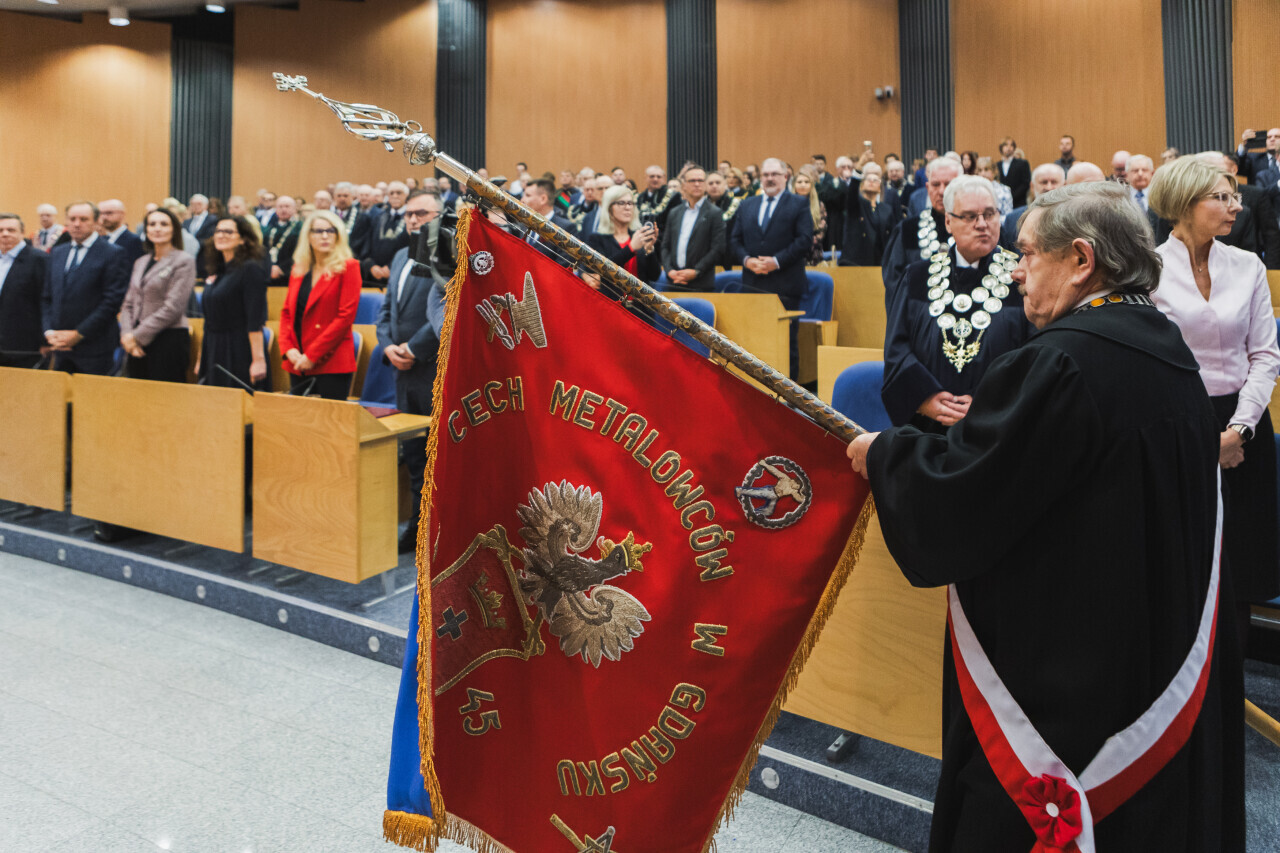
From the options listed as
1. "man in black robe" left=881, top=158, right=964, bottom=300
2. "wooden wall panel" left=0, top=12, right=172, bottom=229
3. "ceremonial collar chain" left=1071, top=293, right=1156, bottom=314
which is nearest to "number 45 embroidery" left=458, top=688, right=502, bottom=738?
"ceremonial collar chain" left=1071, top=293, right=1156, bottom=314

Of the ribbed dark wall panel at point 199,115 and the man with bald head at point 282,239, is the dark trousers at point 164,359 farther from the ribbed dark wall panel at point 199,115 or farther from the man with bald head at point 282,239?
the ribbed dark wall panel at point 199,115

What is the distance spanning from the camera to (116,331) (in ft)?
16.0

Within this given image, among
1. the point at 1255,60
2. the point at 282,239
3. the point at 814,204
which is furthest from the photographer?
the point at 1255,60

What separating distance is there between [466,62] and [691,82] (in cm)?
344

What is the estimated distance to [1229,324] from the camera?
2188mm

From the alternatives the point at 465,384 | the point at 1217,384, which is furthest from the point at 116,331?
the point at 1217,384

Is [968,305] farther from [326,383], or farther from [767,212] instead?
[767,212]

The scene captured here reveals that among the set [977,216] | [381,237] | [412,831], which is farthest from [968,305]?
[381,237]

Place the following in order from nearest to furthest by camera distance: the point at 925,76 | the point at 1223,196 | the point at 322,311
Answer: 1. the point at 1223,196
2. the point at 322,311
3. the point at 925,76

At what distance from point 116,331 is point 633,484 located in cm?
435

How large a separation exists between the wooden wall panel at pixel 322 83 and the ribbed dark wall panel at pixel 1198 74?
9.52 meters

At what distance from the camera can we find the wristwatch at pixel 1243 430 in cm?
218

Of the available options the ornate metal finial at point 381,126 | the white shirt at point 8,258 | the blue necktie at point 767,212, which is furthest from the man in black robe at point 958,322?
the white shirt at point 8,258

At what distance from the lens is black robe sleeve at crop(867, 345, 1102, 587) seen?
3.65 ft
